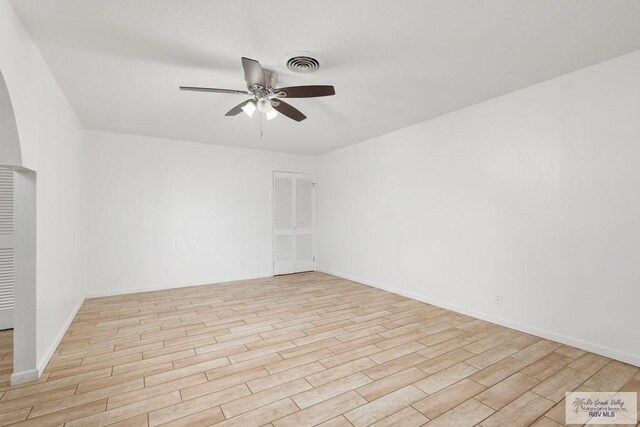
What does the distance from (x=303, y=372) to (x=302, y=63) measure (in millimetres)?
2550

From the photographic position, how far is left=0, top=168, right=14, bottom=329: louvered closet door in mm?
3332

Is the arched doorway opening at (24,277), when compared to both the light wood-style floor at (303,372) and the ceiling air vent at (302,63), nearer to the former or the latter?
the light wood-style floor at (303,372)

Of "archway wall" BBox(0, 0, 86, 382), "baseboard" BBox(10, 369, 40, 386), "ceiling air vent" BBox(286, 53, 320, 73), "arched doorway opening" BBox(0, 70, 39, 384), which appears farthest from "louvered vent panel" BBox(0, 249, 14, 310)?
"ceiling air vent" BBox(286, 53, 320, 73)

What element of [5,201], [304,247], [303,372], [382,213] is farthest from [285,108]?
[304,247]

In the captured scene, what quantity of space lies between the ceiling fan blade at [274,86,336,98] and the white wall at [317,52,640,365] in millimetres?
2146

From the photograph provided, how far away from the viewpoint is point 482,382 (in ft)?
7.32

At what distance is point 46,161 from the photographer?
8.53 ft

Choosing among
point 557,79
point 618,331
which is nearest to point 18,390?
point 618,331

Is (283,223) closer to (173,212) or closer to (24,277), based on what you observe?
(173,212)

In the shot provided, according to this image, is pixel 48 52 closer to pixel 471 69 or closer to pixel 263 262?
pixel 471 69

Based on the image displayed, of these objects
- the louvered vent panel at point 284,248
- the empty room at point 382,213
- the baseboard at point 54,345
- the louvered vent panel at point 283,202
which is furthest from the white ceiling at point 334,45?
the louvered vent panel at point 284,248

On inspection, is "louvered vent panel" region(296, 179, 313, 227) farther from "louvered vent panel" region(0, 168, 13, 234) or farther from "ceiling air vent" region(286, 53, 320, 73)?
"louvered vent panel" region(0, 168, 13, 234)

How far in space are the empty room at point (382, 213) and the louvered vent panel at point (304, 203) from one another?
192 cm

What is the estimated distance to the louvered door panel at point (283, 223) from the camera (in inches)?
242
